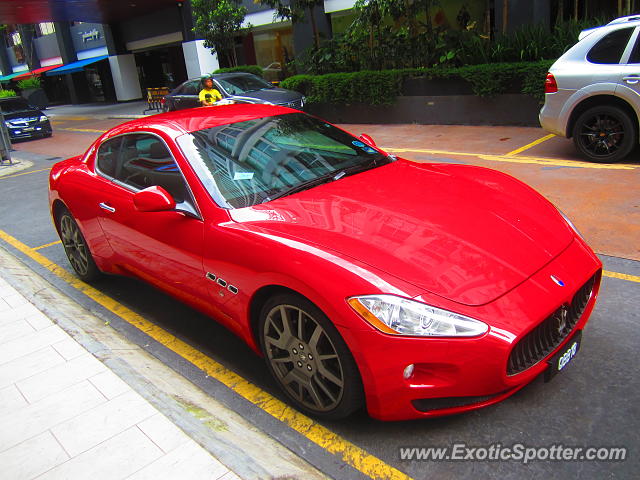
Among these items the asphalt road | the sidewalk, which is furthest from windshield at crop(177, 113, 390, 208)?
the sidewalk

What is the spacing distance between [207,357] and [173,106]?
12828mm

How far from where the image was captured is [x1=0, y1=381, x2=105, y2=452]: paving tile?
2830 millimetres

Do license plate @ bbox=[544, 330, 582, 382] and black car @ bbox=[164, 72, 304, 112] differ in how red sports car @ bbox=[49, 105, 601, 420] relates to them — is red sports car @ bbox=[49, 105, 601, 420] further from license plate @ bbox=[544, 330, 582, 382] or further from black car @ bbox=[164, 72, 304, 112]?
black car @ bbox=[164, 72, 304, 112]

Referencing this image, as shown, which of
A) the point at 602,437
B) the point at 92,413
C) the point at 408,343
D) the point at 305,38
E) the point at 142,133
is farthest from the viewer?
the point at 305,38

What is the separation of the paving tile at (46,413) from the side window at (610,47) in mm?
7354

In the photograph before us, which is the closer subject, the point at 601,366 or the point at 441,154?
the point at 601,366

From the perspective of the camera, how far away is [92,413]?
2.92 meters

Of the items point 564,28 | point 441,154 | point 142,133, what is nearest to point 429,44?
point 564,28

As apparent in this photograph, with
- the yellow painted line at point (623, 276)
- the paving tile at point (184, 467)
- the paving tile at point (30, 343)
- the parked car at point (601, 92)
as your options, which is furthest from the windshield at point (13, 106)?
the yellow painted line at point (623, 276)

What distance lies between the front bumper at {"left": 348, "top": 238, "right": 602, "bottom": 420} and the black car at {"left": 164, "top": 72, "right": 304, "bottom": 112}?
11122 millimetres

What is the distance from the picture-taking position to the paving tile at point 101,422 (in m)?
2.69

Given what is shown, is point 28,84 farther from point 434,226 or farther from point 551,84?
point 434,226

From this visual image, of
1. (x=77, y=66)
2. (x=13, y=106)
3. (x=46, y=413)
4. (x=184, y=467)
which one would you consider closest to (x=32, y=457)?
(x=46, y=413)

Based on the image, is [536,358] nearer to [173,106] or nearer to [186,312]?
[186,312]
